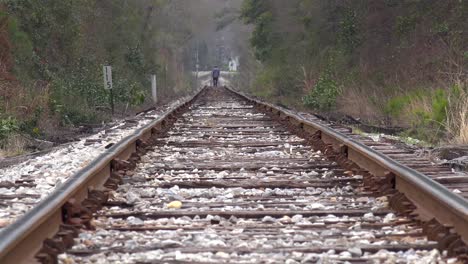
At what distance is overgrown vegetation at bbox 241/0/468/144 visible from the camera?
413 inches

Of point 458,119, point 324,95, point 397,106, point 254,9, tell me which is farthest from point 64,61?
point 254,9

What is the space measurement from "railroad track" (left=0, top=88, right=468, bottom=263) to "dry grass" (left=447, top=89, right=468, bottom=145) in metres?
2.13

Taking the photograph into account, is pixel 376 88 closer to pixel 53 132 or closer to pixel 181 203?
pixel 53 132

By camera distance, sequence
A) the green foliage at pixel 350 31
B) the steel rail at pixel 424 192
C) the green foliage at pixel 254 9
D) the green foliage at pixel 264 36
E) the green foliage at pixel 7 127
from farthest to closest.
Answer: the green foliage at pixel 254 9
the green foliage at pixel 264 36
the green foliage at pixel 350 31
the green foliage at pixel 7 127
the steel rail at pixel 424 192

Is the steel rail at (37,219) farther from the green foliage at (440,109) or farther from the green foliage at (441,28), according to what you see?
the green foliage at (441,28)

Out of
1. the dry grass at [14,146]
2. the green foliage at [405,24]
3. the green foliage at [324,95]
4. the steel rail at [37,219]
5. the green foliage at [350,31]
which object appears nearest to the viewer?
the steel rail at [37,219]

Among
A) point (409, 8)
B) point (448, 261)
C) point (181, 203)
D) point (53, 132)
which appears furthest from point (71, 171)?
point (409, 8)

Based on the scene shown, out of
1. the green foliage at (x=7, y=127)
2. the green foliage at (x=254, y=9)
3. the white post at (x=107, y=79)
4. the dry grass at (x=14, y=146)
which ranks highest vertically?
the green foliage at (x=254, y=9)

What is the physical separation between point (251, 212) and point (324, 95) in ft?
49.7

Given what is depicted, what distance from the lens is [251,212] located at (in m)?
3.98

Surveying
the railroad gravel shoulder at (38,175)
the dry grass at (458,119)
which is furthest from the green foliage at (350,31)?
the railroad gravel shoulder at (38,175)

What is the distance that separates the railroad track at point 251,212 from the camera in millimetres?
3156

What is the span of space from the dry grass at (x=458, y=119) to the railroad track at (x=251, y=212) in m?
2.13

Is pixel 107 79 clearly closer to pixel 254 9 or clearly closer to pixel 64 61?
pixel 64 61
